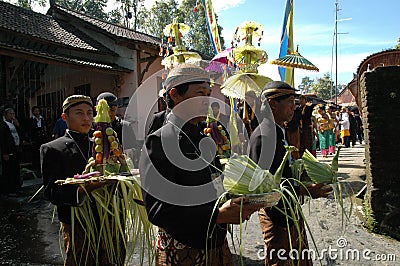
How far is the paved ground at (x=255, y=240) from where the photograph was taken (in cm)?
377

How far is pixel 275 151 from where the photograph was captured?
243cm

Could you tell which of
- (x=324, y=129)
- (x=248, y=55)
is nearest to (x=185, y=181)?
(x=248, y=55)

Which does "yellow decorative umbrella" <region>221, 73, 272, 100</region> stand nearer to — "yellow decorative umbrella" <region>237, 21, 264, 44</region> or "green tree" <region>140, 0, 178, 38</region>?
"yellow decorative umbrella" <region>237, 21, 264, 44</region>

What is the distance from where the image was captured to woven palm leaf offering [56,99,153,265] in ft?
7.55

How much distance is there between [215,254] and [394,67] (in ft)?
11.9

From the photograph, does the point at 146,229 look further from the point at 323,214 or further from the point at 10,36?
the point at 10,36

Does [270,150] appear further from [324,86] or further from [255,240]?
[324,86]

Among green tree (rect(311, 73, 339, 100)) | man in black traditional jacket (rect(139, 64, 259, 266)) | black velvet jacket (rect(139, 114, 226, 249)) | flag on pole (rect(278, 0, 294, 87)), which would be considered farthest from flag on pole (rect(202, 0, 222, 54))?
green tree (rect(311, 73, 339, 100))

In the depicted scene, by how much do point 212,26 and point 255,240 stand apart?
5.53 m

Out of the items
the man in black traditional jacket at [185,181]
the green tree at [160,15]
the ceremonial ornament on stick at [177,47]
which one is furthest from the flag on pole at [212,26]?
the green tree at [160,15]

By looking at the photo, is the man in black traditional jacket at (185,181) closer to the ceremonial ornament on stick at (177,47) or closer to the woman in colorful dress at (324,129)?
the ceremonial ornament on stick at (177,47)

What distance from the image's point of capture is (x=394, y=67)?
4.29 m

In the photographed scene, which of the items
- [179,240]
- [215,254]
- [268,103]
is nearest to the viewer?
[179,240]

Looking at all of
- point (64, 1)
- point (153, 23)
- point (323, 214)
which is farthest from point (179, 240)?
point (64, 1)
